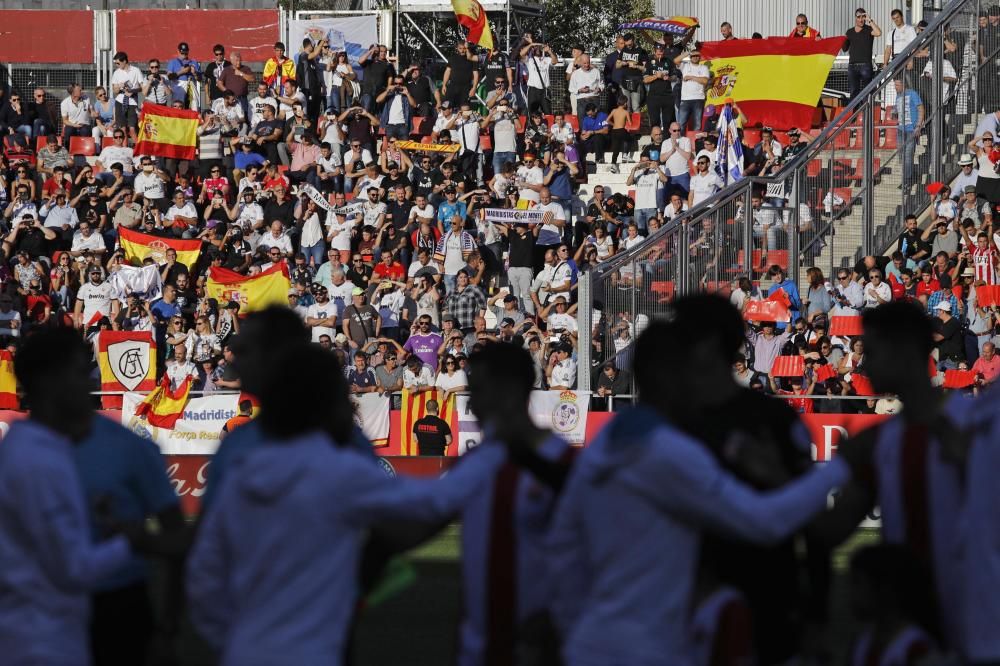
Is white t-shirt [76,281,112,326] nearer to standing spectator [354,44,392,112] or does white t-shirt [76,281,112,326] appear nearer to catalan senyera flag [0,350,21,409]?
catalan senyera flag [0,350,21,409]

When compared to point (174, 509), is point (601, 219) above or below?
above

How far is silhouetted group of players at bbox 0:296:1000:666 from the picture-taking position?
4.22m

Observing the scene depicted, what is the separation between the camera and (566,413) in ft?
61.7

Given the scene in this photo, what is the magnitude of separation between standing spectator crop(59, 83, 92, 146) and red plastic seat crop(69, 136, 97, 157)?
4.2 inches

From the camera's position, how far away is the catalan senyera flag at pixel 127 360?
20.9 m

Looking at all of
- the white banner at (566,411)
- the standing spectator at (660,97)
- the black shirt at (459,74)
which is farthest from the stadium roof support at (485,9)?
the white banner at (566,411)

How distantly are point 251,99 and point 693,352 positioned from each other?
25060 millimetres

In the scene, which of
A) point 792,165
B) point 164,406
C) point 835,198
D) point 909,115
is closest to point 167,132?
point 164,406

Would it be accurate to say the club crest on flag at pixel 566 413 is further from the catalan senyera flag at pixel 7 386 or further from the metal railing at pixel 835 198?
the catalan senyera flag at pixel 7 386

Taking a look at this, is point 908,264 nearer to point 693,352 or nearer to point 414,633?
point 414,633

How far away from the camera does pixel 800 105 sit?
24.1 m

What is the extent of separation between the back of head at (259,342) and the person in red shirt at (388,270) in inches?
695

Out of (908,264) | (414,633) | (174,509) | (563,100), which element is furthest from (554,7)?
(174,509)

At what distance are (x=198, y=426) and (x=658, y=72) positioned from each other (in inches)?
413
